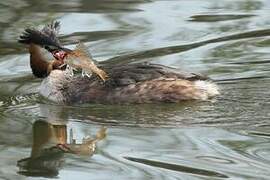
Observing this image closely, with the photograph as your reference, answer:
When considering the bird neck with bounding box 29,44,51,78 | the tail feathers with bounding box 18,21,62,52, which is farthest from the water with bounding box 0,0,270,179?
the tail feathers with bounding box 18,21,62,52

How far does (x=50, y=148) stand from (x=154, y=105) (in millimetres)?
1182

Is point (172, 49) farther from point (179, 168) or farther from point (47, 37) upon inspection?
point (179, 168)

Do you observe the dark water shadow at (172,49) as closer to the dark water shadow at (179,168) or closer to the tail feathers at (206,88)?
the tail feathers at (206,88)

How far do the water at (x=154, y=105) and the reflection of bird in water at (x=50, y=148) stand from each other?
0.05ft

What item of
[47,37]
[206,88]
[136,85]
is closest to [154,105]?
[136,85]

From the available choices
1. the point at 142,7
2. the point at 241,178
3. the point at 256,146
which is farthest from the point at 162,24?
the point at 241,178

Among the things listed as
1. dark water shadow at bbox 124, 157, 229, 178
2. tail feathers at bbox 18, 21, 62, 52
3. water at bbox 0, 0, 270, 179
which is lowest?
dark water shadow at bbox 124, 157, 229, 178

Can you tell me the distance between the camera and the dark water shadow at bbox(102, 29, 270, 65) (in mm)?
9242

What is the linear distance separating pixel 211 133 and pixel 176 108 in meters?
0.82

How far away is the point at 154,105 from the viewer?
777 centimetres

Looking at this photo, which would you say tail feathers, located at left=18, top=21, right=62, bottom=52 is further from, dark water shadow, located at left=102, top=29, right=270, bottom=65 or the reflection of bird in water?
dark water shadow, located at left=102, top=29, right=270, bottom=65

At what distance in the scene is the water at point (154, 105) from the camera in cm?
630

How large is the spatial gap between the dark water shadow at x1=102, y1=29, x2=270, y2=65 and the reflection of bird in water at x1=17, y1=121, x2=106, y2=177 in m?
1.85

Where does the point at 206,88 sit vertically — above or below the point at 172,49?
below
